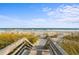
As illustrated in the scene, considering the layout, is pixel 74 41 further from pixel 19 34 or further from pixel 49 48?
pixel 19 34

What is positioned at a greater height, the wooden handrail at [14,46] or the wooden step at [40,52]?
the wooden handrail at [14,46]

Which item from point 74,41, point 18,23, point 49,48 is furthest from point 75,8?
point 18,23

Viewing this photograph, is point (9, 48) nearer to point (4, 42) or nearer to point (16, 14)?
point (4, 42)

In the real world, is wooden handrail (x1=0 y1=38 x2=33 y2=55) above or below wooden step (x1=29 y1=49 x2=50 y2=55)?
above

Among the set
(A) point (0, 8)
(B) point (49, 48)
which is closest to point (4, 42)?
(A) point (0, 8)

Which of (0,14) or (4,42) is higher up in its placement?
(0,14)
